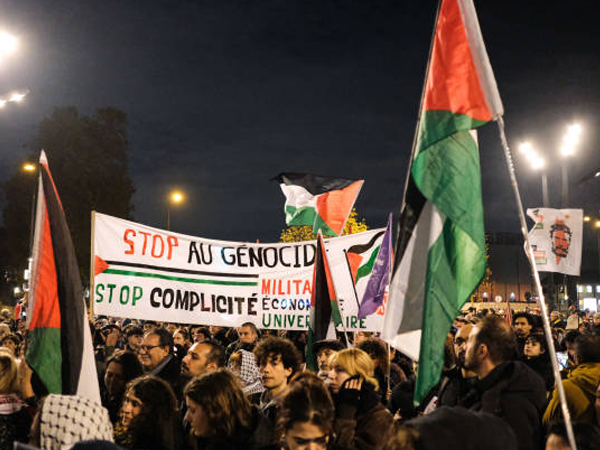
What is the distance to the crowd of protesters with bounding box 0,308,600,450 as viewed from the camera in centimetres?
312

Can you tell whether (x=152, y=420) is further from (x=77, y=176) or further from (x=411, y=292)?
(x=77, y=176)

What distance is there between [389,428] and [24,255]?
48.0m

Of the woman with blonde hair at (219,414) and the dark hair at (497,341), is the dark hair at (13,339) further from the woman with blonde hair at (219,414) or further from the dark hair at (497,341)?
the dark hair at (497,341)

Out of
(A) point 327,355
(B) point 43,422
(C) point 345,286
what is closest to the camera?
(B) point 43,422

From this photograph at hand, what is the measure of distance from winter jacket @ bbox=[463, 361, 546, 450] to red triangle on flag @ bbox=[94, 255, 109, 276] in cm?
596

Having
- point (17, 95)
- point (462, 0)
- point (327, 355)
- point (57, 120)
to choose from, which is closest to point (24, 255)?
point (57, 120)

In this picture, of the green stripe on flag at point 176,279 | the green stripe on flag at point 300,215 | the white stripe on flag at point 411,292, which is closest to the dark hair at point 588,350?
the white stripe on flag at point 411,292

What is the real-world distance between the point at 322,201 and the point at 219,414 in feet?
27.1

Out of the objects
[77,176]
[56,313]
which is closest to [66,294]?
[56,313]

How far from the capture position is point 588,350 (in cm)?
533

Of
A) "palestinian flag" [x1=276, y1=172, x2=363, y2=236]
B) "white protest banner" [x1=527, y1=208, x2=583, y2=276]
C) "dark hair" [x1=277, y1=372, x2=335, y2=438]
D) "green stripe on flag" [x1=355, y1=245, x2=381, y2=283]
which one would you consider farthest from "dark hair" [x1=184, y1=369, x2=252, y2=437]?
"white protest banner" [x1=527, y1=208, x2=583, y2=276]

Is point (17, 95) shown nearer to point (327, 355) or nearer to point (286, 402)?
point (327, 355)

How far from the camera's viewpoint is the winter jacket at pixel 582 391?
16.3ft

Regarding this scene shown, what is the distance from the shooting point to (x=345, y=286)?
10.0 m
